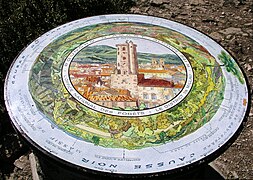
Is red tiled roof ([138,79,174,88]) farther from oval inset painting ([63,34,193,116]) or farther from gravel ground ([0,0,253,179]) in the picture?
gravel ground ([0,0,253,179])

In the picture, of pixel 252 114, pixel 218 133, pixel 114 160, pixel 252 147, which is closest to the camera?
pixel 114 160

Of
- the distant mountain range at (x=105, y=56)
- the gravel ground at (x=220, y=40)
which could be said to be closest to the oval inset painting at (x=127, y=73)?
the distant mountain range at (x=105, y=56)

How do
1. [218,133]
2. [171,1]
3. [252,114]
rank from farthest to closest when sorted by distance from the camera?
[171,1]
[252,114]
[218,133]

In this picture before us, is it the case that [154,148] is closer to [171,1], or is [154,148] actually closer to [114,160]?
[114,160]

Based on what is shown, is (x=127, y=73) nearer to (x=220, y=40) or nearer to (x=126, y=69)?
(x=126, y=69)

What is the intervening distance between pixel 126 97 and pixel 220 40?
2926mm

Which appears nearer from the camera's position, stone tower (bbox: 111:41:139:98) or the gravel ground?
stone tower (bbox: 111:41:139:98)

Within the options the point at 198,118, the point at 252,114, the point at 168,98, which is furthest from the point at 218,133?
the point at 252,114

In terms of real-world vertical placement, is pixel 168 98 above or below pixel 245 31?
below

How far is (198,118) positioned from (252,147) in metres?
1.78

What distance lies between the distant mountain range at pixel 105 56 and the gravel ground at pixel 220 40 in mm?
1355

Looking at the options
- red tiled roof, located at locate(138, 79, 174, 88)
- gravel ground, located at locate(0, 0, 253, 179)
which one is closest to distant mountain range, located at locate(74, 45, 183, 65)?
red tiled roof, located at locate(138, 79, 174, 88)

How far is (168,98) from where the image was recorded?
112 inches

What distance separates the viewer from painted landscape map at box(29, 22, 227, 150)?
2.63 metres
